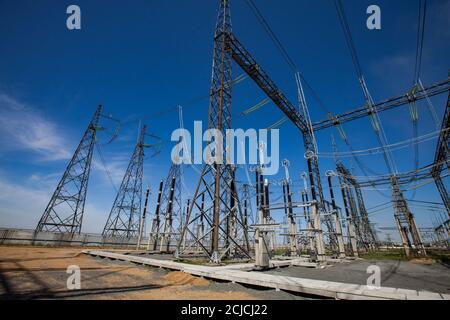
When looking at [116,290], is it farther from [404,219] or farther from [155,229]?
[404,219]

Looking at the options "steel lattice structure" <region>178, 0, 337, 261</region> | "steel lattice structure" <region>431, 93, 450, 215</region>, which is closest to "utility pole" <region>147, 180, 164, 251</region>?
"steel lattice structure" <region>178, 0, 337, 261</region>

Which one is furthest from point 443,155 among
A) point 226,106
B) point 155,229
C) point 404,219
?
point 155,229

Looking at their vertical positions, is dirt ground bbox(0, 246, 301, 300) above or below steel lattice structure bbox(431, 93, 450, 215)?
below

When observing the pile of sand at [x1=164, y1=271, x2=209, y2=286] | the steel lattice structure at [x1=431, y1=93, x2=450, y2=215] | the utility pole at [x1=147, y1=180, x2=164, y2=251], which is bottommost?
the pile of sand at [x1=164, y1=271, x2=209, y2=286]

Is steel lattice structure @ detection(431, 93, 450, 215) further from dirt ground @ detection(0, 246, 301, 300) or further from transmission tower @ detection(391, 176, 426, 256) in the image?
dirt ground @ detection(0, 246, 301, 300)

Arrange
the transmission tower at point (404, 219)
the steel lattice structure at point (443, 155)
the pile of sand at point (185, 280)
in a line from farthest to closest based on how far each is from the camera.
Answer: the transmission tower at point (404, 219)
the steel lattice structure at point (443, 155)
the pile of sand at point (185, 280)

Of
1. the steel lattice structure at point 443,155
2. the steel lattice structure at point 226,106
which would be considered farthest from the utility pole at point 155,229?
the steel lattice structure at point 443,155

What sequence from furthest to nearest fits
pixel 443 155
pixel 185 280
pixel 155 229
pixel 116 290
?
1. pixel 155 229
2. pixel 443 155
3. pixel 185 280
4. pixel 116 290

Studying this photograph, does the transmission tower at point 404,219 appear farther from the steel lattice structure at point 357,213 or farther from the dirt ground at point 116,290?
the dirt ground at point 116,290

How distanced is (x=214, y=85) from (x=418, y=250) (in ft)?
95.6

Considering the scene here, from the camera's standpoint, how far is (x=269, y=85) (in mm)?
19594
